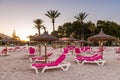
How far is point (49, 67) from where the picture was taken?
1092 cm

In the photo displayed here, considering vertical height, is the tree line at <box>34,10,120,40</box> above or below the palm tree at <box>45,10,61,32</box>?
below

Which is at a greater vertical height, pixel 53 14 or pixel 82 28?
pixel 53 14

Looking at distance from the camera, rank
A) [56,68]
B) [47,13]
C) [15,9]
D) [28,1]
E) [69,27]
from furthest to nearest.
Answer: [69,27] → [47,13] → [15,9] → [28,1] → [56,68]

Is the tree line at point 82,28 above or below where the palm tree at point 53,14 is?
below

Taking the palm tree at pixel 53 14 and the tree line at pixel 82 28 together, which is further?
the tree line at pixel 82 28

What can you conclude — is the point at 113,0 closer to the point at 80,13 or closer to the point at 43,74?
the point at 43,74

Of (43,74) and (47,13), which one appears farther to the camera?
(47,13)

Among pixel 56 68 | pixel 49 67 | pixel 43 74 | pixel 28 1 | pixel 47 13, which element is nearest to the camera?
pixel 43 74

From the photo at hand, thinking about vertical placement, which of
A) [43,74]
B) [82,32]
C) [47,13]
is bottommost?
[43,74]

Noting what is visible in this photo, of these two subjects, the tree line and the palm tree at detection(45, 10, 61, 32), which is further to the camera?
the tree line

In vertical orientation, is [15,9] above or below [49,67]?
above

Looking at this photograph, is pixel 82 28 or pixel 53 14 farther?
pixel 82 28

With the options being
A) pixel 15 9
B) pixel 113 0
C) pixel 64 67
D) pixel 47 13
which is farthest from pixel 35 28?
pixel 64 67

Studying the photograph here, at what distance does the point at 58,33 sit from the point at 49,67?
58178 mm
